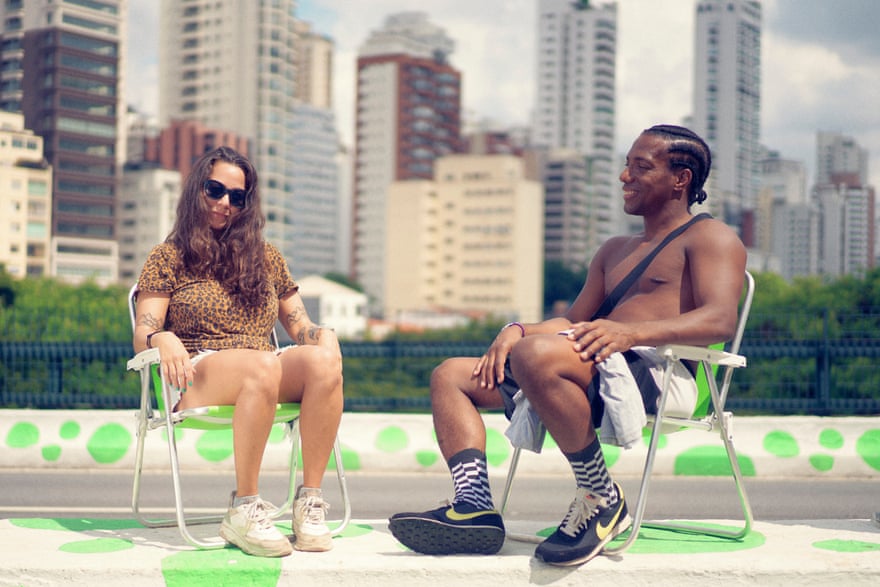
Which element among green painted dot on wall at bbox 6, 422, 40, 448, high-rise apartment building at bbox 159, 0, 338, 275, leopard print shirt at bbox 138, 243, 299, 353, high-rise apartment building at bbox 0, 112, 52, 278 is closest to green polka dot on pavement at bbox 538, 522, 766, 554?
leopard print shirt at bbox 138, 243, 299, 353

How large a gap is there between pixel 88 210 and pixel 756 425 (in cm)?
14458

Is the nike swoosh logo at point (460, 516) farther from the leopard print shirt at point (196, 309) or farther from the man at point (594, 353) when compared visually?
the leopard print shirt at point (196, 309)

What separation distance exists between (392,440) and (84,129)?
141m

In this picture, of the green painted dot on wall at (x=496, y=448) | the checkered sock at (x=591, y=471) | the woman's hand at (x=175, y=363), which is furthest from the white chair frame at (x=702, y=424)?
the green painted dot on wall at (x=496, y=448)

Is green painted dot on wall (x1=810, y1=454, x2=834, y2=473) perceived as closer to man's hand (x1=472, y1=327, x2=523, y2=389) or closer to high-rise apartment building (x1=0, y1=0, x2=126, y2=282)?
man's hand (x1=472, y1=327, x2=523, y2=389)

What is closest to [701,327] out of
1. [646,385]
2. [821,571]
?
[646,385]

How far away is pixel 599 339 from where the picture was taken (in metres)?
3.68

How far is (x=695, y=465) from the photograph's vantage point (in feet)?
26.1

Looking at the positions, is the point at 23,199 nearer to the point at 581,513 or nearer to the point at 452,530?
the point at 452,530

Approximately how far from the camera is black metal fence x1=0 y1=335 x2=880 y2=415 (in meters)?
8.45

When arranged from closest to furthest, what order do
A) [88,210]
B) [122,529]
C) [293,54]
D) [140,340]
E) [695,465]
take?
[140,340]
[122,529]
[695,465]
[88,210]
[293,54]

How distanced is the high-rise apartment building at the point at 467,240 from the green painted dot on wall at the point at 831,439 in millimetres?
152219

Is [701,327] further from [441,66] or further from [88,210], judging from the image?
[441,66]

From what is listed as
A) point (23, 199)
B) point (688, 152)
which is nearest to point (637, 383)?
point (688, 152)
